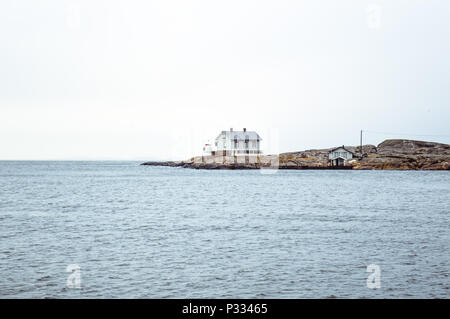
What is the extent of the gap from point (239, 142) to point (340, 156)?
29.3 metres

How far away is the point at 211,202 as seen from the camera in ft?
144

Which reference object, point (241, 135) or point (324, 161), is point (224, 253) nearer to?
point (241, 135)

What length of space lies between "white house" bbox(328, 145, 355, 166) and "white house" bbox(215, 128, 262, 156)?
21.2 m

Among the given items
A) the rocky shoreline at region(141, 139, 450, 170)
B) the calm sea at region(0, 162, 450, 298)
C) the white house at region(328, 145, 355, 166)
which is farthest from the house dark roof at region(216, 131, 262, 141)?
the calm sea at region(0, 162, 450, 298)

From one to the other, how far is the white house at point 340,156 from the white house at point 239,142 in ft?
69.4

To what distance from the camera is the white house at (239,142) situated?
411 feet

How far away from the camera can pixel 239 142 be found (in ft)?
413

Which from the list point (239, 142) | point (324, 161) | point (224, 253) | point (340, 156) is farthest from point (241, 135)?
point (224, 253)

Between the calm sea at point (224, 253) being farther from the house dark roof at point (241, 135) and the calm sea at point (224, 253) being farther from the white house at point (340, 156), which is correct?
the white house at point (340, 156)

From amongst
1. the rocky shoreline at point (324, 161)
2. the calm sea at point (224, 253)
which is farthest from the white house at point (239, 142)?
the calm sea at point (224, 253)

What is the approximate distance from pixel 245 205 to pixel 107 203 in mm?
13478

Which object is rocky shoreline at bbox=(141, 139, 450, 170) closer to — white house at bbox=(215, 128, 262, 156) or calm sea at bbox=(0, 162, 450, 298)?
white house at bbox=(215, 128, 262, 156)
